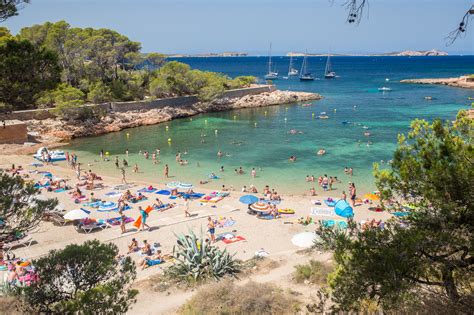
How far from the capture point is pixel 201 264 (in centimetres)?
1240

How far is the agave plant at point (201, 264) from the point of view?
39.6ft

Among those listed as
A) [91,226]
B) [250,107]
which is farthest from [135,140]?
[250,107]

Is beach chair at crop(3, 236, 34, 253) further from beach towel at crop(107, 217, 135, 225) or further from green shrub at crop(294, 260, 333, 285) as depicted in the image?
green shrub at crop(294, 260, 333, 285)

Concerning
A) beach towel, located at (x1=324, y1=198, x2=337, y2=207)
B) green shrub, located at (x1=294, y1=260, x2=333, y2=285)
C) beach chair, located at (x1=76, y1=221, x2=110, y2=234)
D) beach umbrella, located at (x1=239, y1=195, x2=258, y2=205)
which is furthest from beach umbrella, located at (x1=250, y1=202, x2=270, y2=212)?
beach chair, located at (x1=76, y1=221, x2=110, y2=234)

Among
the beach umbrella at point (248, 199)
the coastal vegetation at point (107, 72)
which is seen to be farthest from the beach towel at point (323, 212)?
the coastal vegetation at point (107, 72)

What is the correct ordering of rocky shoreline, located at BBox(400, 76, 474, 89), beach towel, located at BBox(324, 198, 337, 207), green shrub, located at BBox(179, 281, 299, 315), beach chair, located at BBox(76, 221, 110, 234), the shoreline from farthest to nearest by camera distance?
Result: rocky shoreline, located at BBox(400, 76, 474, 89), the shoreline, beach towel, located at BBox(324, 198, 337, 207), beach chair, located at BBox(76, 221, 110, 234), green shrub, located at BBox(179, 281, 299, 315)

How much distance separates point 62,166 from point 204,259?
20.0 meters

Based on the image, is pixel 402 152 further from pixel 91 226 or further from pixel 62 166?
pixel 62 166

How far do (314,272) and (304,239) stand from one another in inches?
118

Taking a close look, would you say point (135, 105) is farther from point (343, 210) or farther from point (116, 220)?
point (343, 210)

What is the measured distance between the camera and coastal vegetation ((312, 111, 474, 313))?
593cm

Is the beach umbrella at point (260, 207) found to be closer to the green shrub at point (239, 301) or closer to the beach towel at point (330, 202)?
the beach towel at point (330, 202)

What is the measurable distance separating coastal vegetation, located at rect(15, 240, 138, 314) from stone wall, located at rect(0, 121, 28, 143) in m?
29.2

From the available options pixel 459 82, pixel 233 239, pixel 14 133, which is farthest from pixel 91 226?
pixel 459 82
